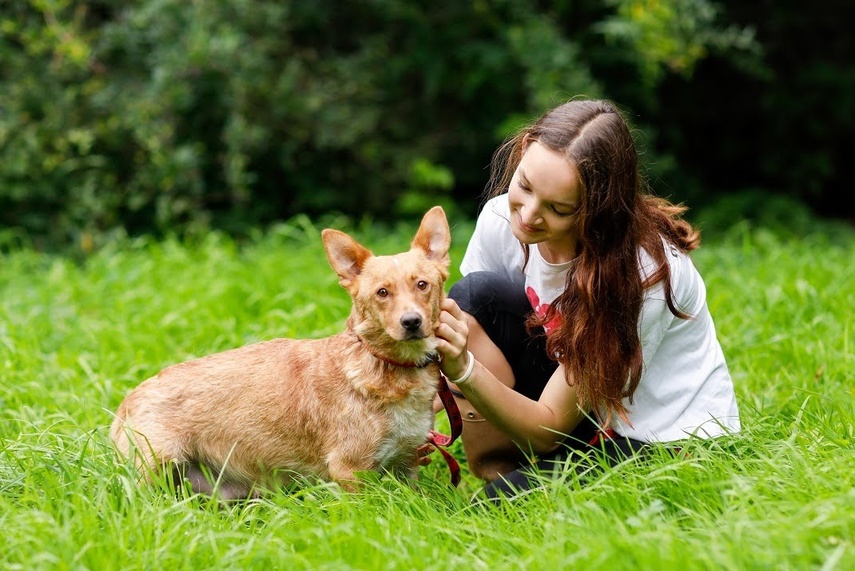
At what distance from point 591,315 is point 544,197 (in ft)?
1.44

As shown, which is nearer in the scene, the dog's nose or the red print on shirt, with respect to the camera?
the dog's nose

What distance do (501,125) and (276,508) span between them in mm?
5839

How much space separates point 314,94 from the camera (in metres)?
7.70

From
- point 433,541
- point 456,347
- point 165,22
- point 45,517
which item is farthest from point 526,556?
point 165,22

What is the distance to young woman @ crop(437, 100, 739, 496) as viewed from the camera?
120 inches

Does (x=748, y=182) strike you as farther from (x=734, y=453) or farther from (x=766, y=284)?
(x=734, y=453)

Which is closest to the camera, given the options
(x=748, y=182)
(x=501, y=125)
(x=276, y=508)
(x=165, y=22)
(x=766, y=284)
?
(x=276, y=508)

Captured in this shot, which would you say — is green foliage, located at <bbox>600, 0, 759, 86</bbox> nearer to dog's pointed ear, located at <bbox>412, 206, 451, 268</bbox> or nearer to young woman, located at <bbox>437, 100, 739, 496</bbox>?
young woman, located at <bbox>437, 100, 739, 496</bbox>

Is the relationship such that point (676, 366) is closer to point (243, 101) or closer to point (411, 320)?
point (411, 320)

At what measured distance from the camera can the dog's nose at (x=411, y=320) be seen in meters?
2.86

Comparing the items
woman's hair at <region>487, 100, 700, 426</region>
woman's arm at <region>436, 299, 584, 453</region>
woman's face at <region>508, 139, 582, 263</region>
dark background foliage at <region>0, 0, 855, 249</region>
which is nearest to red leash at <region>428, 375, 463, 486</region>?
woman's arm at <region>436, 299, 584, 453</region>

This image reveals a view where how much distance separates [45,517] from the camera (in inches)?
99.1

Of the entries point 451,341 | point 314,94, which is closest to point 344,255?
point 451,341

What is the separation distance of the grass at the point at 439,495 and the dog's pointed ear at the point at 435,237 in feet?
2.63
